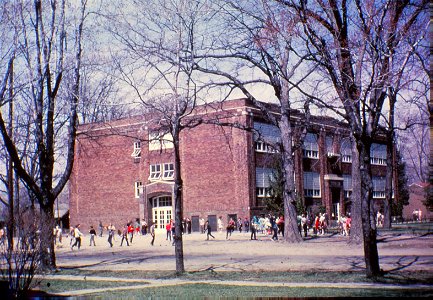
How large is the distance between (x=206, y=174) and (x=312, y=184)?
517 inches

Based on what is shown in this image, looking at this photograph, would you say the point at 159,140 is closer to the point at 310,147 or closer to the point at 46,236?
the point at 46,236

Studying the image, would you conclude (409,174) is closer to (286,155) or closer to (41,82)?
(286,155)

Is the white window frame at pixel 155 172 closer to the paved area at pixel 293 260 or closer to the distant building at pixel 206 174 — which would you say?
the distant building at pixel 206 174

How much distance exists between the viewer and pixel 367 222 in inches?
589

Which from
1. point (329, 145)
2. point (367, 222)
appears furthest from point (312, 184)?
point (367, 222)

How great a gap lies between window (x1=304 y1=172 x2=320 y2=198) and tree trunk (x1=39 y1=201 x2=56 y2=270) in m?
39.1

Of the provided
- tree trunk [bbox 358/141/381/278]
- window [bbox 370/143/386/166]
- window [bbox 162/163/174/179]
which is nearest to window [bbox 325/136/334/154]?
window [bbox 370/143/386/166]

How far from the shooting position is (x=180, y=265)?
17.3 m

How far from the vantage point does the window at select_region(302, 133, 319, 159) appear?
57.2m

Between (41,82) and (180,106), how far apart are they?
19.9 feet

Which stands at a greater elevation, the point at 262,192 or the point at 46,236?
the point at 262,192

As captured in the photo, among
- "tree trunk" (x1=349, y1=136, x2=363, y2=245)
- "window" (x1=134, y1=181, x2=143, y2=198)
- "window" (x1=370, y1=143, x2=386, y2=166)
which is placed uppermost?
"window" (x1=370, y1=143, x2=386, y2=166)

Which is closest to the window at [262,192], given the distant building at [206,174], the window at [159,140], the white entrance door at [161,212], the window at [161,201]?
the distant building at [206,174]

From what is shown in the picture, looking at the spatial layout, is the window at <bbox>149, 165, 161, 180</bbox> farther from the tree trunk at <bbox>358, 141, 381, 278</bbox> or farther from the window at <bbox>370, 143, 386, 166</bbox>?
the tree trunk at <bbox>358, 141, 381, 278</bbox>
